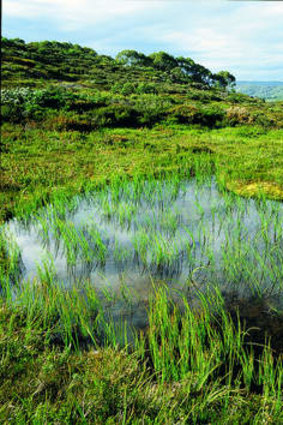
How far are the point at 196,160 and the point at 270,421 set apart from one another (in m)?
11.6

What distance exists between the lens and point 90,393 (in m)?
3.16

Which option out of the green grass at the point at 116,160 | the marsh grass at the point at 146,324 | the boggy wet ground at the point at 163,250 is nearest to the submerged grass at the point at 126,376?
the marsh grass at the point at 146,324

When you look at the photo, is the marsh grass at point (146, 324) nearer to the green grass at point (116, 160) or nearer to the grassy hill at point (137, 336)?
the grassy hill at point (137, 336)

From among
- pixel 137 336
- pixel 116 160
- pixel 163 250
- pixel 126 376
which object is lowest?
pixel 126 376

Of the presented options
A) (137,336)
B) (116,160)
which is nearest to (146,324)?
(137,336)

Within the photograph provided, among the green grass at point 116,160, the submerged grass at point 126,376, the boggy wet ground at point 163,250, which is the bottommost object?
the submerged grass at point 126,376

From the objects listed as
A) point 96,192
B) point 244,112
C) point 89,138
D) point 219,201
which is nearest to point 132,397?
point 219,201

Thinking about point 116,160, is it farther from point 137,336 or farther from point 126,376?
point 126,376

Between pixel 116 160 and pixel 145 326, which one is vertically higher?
pixel 116 160

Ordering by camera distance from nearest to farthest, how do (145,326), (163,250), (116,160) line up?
1. (145,326)
2. (163,250)
3. (116,160)

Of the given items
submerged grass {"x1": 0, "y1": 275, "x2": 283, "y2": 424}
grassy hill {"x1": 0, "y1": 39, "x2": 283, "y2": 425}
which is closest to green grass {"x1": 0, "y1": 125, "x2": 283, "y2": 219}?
grassy hill {"x1": 0, "y1": 39, "x2": 283, "y2": 425}

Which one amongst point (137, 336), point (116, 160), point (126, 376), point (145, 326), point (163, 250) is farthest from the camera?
point (116, 160)

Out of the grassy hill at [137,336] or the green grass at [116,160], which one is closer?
the grassy hill at [137,336]

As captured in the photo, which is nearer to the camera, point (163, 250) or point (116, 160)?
point (163, 250)
